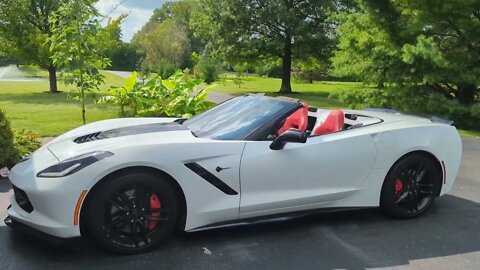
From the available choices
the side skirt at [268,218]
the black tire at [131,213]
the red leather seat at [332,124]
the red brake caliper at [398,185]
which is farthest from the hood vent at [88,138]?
the red brake caliper at [398,185]

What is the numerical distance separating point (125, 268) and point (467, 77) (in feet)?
38.1

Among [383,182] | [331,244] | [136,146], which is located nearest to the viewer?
[136,146]

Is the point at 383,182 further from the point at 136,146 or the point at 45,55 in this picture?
the point at 45,55

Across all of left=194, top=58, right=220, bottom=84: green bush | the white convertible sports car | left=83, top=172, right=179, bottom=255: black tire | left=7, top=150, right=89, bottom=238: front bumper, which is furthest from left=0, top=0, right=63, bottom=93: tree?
left=83, top=172, right=179, bottom=255: black tire

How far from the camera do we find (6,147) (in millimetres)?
6734

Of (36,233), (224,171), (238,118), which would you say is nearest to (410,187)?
(238,118)

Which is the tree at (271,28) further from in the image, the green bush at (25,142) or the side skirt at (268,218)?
the side skirt at (268,218)

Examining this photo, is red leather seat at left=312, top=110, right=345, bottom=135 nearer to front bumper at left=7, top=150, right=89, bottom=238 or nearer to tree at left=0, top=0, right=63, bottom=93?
front bumper at left=7, top=150, right=89, bottom=238

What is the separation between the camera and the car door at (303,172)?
13.2ft

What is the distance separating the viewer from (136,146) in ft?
12.3

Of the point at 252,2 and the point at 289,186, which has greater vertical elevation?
the point at 252,2

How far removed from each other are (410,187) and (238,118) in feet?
6.33

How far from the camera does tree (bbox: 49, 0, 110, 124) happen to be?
8.24 m

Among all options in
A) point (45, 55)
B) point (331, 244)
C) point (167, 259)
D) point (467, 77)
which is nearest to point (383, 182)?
point (331, 244)
